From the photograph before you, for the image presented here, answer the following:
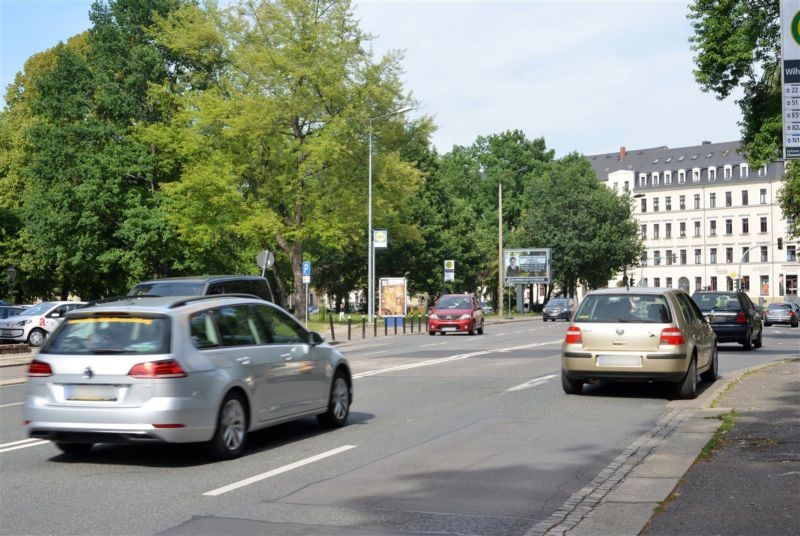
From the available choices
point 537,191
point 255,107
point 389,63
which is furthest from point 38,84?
point 537,191

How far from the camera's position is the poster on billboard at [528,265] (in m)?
82.6

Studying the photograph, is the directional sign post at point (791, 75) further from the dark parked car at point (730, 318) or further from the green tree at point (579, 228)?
the green tree at point (579, 228)

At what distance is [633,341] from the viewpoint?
14516 mm

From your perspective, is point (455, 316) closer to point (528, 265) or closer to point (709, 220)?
point (528, 265)

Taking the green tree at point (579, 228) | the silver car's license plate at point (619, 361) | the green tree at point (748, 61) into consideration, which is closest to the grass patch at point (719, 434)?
the silver car's license plate at point (619, 361)

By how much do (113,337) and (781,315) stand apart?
57.8 meters

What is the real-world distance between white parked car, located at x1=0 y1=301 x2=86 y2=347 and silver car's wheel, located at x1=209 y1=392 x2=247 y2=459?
26.6 m

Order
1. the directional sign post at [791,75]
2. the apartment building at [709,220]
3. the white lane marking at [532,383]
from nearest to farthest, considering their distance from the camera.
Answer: the directional sign post at [791,75] < the white lane marking at [532,383] < the apartment building at [709,220]

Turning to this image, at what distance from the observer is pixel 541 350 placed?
28.0 m

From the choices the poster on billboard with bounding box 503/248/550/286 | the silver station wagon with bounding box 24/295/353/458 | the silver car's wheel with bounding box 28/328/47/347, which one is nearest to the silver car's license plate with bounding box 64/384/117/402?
the silver station wagon with bounding box 24/295/353/458

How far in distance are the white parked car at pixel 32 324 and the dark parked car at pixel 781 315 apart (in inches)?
1683

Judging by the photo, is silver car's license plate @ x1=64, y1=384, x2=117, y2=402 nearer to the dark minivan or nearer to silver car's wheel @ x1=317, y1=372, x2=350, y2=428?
silver car's wheel @ x1=317, y1=372, x2=350, y2=428

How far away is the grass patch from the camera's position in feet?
30.1

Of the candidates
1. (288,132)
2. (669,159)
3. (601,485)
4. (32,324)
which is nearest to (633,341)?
(601,485)
